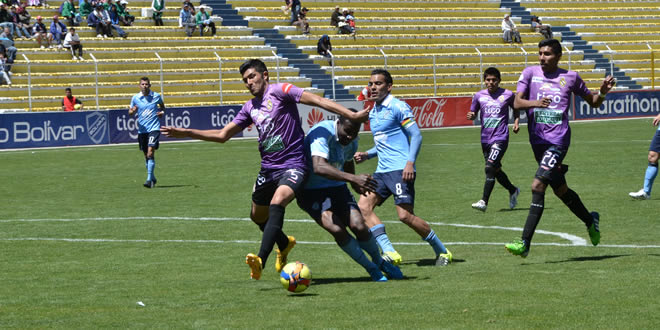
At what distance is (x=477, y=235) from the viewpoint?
1277 centimetres

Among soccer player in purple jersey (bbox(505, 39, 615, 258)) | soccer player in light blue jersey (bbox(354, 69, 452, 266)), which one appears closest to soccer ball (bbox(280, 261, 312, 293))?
soccer player in light blue jersey (bbox(354, 69, 452, 266))

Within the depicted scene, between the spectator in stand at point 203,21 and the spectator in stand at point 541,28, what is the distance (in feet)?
58.8

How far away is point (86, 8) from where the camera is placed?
41594 millimetres

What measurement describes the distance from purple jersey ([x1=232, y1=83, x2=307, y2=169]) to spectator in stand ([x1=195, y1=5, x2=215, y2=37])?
34.9 meters

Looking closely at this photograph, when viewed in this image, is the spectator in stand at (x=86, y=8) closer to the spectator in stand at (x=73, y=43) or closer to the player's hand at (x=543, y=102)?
the spectator in stand at (x=73, y=43)

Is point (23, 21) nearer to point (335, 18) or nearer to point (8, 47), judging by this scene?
point (8, 47)

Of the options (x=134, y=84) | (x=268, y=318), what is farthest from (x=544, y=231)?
(x=134, y=84)

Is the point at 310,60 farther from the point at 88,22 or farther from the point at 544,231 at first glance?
the point at 544,231

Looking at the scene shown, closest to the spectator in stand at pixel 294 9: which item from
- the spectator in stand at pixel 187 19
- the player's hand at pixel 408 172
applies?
the spectator in stand at pixel 187 19

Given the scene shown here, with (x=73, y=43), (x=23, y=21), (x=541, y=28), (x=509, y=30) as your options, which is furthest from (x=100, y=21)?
(x=541, y=28)

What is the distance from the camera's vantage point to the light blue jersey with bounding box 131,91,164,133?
2170cm

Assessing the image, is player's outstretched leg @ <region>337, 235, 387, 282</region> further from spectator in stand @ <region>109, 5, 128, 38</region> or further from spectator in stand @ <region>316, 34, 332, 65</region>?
spectator in stand @ <region>316, 34, 332, 65</region>

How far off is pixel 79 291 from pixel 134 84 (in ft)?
105

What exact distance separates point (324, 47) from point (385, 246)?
35.6 meters
